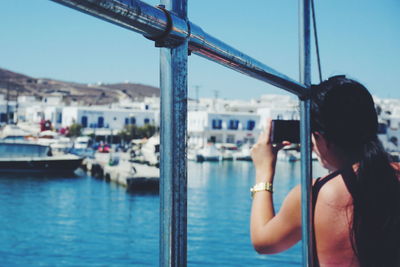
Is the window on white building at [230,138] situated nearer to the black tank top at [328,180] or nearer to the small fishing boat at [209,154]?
the small fishing boat at [209,154]

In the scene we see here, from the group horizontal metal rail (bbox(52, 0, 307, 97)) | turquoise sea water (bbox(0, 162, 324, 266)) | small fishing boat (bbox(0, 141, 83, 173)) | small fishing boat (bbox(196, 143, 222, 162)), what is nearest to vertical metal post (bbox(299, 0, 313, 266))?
horizontal metal rail (bbox(52, 0, 307, 97))

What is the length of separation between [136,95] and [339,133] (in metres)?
104

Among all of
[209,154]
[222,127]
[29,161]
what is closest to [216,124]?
[222,127]

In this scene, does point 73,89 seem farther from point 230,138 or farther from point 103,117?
point 230,138

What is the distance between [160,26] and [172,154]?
0.38ft

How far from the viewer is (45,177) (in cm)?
2536

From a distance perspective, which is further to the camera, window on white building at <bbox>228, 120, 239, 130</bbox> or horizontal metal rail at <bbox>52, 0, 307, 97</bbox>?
window on white building at <bbox>228, 120, 239, 130</bbox>

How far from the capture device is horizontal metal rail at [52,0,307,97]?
1.22ft

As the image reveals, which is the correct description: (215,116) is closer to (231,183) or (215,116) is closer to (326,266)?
(231,183)

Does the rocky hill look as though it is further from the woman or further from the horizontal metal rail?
the horizontal metal rail

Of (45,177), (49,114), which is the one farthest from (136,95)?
(45,177)

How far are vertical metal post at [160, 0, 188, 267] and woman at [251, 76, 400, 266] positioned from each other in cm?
48

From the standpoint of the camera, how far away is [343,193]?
887mm

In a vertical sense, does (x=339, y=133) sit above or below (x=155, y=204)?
above
